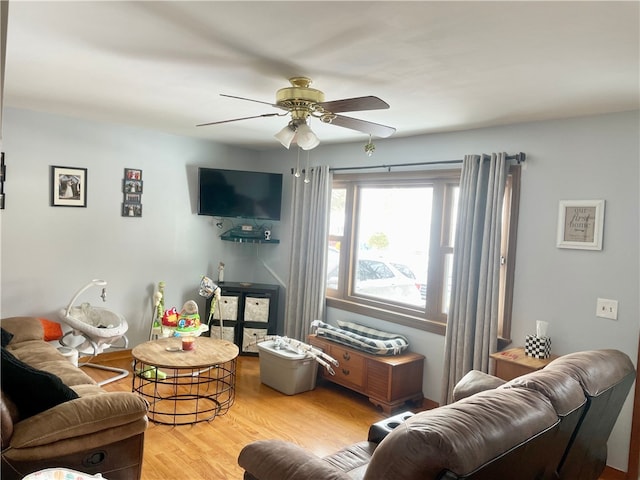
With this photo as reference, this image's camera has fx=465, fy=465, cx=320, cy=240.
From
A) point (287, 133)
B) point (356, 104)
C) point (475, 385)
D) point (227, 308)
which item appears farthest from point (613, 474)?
point (227, 308)

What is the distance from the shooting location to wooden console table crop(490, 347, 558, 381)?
2.98 meters

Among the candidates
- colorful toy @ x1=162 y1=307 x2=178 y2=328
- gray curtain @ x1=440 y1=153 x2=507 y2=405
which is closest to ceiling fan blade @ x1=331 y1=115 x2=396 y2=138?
Answer: gray curtain @ x1=440 y1=153 x2=507 y2=405

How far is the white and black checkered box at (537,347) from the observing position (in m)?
3.12

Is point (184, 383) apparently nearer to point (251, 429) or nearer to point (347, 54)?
point (251, 429)

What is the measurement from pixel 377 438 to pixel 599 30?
6.82 feet

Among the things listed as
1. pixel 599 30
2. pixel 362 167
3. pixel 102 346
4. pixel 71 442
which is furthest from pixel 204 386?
pixel 599 30

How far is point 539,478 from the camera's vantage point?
5.84ft

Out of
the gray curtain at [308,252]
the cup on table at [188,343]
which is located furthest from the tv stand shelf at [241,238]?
the cup on table at [188,343]

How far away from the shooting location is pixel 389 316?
428 centimetres

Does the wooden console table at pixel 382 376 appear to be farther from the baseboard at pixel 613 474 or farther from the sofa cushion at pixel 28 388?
the sofa cushion at pixel 28 388

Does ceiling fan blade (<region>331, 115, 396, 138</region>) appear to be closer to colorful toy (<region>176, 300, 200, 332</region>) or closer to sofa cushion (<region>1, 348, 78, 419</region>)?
sofa cushion (<region>1, 348, 78, 419</region>)

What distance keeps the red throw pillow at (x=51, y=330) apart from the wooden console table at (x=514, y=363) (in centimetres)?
357

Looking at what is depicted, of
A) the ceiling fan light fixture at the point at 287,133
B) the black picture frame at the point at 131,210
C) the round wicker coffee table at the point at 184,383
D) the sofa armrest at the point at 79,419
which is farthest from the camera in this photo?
the black picture frame at the point at 131,210

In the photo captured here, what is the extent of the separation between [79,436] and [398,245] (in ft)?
9.91
